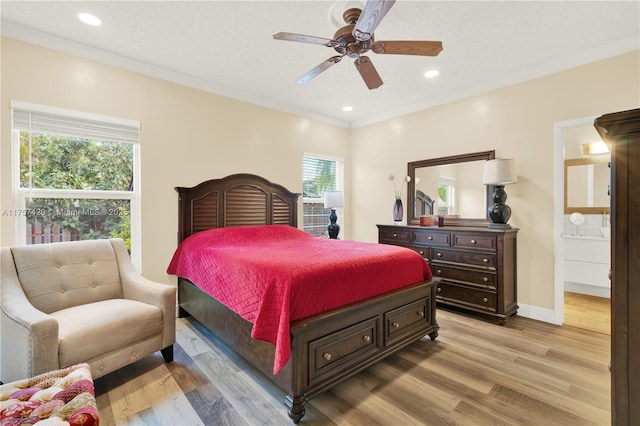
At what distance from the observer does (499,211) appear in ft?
10.5

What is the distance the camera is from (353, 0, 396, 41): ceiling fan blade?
1.55 meters

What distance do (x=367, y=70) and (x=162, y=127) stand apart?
7.64 ft

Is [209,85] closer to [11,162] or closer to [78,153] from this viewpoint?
[78,153]

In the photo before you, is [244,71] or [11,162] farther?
[244,71]

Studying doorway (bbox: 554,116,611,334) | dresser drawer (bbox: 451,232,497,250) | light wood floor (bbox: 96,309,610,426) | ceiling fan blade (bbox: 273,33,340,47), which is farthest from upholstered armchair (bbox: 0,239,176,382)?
doorway (bbox: 554,116,611,334)

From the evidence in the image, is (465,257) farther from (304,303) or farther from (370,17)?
(370,17)

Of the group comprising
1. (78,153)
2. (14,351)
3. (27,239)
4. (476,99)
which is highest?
(476,99)

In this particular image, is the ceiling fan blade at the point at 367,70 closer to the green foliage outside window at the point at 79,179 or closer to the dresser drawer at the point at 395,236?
the dresser drawer at the point at 395,236

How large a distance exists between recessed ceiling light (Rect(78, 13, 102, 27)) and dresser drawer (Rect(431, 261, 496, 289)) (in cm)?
409

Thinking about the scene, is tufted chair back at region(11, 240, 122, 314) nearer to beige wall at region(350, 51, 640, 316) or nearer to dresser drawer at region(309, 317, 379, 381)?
dresser drawer at region(309, 317, 379, 381)

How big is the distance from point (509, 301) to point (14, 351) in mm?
4163

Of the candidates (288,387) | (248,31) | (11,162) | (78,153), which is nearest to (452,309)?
(288,387)

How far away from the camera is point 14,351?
5.63ft

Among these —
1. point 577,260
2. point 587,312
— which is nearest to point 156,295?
point 587,312
